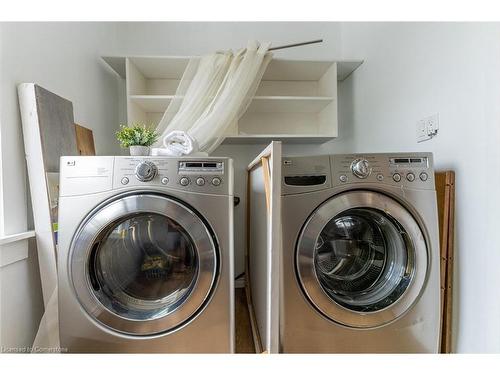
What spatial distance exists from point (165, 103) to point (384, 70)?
4.94 ft

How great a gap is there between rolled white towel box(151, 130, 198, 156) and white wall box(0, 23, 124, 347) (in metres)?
0.59

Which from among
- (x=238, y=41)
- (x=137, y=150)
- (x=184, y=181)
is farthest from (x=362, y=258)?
(x=238, y=41)

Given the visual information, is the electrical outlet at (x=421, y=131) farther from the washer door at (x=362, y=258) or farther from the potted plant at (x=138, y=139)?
the potted plant at (x=138, y=139)

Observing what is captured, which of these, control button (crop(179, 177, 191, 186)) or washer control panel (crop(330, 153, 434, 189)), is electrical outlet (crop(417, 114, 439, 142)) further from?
control button (crop(179, 177, 191, 186))

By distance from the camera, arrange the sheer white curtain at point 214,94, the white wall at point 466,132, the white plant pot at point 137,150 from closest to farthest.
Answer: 1. the white wall at point 466,132
2. the white plant pot at point 137,150
3. the sheer white curtain at point 214,94

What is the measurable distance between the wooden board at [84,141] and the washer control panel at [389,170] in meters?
1.45

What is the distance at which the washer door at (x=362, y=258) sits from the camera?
3.92ft

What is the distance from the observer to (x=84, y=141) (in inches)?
67.4

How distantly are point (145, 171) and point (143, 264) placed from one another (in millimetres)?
452

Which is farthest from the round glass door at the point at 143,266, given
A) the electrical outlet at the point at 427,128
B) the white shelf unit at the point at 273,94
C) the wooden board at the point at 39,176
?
the electrical outlet at the point at 427,128

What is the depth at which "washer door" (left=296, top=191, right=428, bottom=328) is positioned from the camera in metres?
1.20

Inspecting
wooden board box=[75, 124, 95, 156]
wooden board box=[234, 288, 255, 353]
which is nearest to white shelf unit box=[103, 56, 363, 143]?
wooden board box=[75, 124, 95, 156]

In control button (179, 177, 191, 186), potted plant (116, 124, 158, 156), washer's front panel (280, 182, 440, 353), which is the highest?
potted plant (116, 124, 158, 156)
